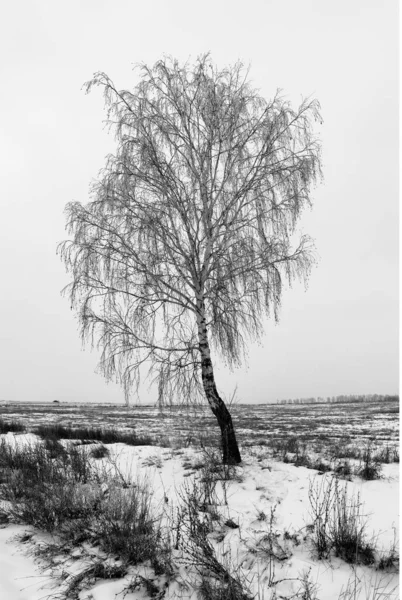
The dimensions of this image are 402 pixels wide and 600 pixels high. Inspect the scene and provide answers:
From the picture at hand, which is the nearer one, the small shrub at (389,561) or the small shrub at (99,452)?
the small shrub at (389,561)

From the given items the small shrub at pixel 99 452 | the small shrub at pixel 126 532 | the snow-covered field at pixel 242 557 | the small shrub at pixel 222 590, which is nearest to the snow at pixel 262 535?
the snow-covered field at pixel 242 557

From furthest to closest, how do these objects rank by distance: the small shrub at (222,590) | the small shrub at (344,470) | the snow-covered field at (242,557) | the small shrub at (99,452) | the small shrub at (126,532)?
the small shrub at (99,452) → the small shrub at (344,470) → the small shrub at (126,532) → the snow-covered field at (242,557) → the small shrub at (222,590)

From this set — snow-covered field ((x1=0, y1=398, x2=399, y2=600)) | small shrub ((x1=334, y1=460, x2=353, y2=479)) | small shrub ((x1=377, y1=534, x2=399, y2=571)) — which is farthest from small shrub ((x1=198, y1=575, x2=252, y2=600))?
small shrub ((x1=334, y1=460, x2=353, y2=479))

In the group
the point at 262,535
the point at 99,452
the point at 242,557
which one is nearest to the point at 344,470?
the point at 262,535

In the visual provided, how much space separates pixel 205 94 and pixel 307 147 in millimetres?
2593

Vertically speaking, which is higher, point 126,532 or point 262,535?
point 126,532

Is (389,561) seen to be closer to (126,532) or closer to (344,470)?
(126,532)

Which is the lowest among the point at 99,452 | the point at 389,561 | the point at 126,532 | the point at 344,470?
the point at 99,452

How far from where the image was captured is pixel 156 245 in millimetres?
7125

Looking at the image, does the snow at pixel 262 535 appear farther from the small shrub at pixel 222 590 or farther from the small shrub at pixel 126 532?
the small shrub at pixel 126 532

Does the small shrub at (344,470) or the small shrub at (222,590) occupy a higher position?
the small shrub at (222,590)

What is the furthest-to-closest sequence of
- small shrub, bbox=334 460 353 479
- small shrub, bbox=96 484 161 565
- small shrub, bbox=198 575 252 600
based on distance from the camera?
small shrub, bbox=334 460 353 479, small shrub, bbox=96 484 161 565, small shrub, bbox=198 575 252 600

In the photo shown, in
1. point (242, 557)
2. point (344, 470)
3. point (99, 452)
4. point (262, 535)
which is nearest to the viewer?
point (242, 557)

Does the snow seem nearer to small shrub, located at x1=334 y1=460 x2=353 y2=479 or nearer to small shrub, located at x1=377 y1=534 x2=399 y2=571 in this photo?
small shrub, located at x1=377 y1=534 x2=399 y2=571
